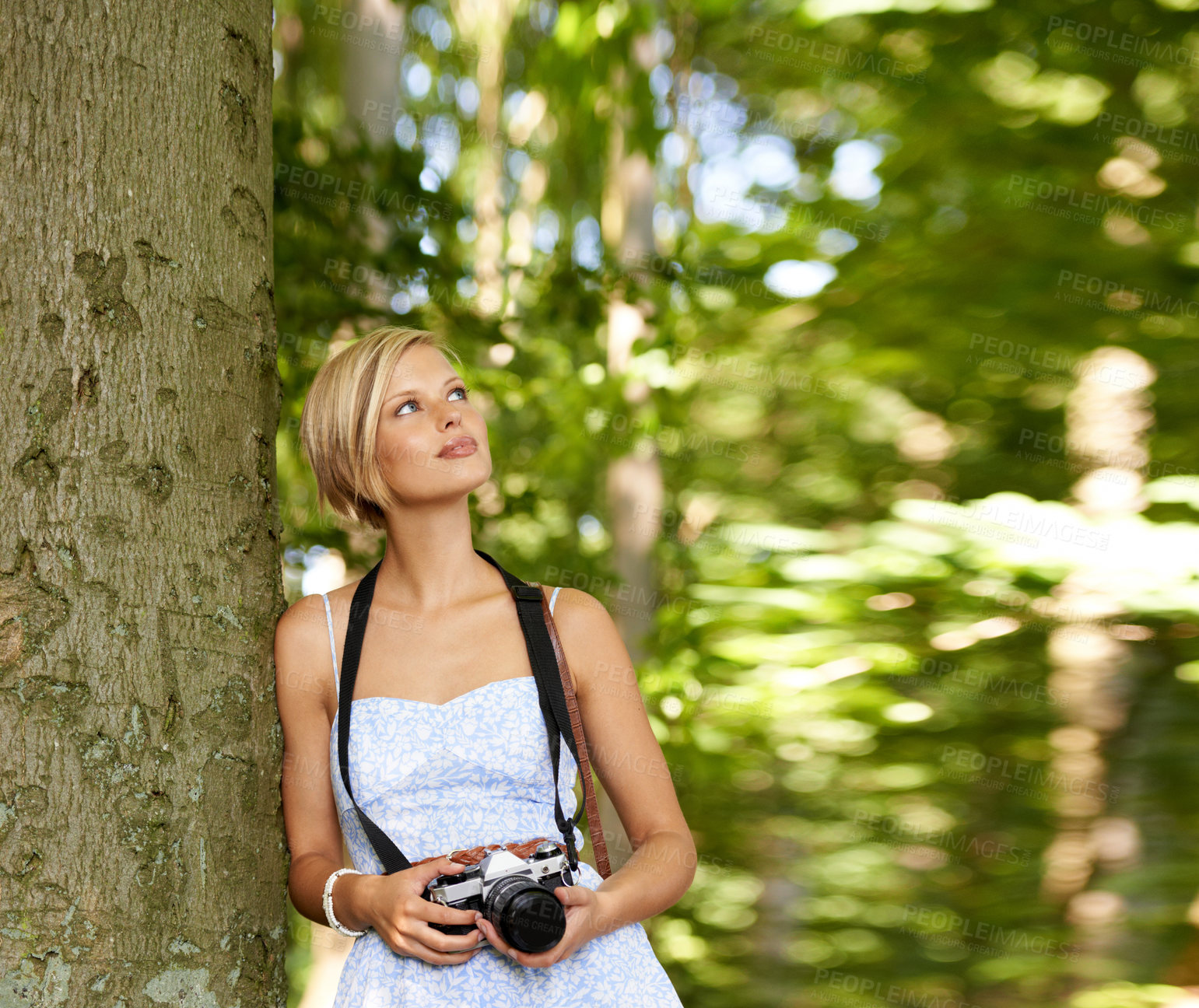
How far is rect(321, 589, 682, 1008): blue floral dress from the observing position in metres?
1.61

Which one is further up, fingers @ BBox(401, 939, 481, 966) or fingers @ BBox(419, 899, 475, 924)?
fingers @ BBox(419, 899, 475, 924)

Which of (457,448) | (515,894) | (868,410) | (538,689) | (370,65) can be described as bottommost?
(515,894)

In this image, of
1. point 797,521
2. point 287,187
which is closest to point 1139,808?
point 797,521

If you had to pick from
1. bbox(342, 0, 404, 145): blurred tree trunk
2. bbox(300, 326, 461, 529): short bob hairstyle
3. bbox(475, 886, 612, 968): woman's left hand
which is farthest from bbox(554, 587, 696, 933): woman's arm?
bbox(342, 0, 404, 145): blurred tree trunk

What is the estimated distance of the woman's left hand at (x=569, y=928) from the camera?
1.44 m

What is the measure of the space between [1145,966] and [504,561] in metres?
2.88

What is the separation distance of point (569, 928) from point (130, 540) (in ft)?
2.83

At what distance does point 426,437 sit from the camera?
1.81 metres

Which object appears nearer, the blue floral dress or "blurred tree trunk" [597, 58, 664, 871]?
the blue floral dress

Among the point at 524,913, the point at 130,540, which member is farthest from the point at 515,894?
the point at 130,540

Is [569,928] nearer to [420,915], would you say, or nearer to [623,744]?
[420,915]

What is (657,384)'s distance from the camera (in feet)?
13.7

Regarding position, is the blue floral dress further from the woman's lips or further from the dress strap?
the woman's lips

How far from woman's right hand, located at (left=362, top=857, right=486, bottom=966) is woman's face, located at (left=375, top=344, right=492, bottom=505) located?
2.16ft
